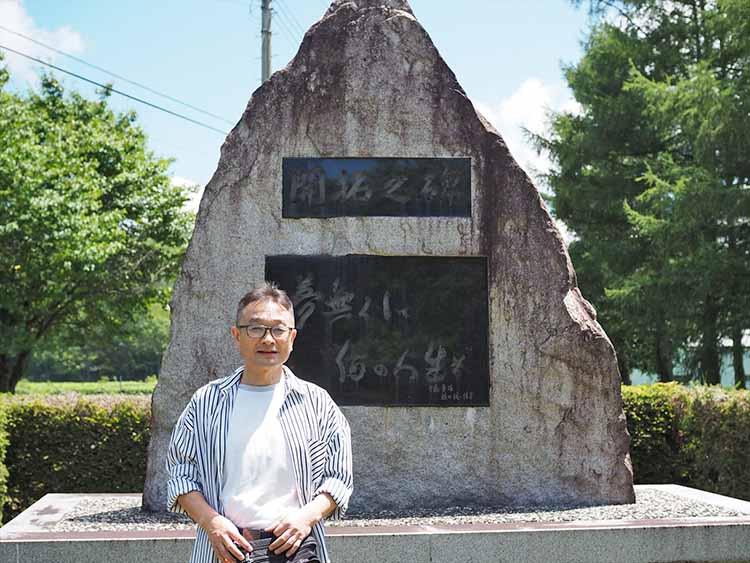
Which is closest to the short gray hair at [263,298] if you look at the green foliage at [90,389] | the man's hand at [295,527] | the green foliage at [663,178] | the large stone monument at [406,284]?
the man's hand at [295,527]

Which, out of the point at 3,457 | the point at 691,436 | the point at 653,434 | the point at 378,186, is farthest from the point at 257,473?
the point at 653,434

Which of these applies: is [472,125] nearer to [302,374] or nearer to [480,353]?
[480,353]

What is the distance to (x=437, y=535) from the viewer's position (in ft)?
16.8

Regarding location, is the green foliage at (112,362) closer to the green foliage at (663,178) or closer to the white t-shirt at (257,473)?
the green foliage at (663,178)

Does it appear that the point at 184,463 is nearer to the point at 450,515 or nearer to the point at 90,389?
the point at 450,515

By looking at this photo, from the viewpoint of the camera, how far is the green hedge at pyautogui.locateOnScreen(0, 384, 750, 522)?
26.7 ft

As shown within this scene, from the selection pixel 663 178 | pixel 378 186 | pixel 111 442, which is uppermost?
pixel 663 178

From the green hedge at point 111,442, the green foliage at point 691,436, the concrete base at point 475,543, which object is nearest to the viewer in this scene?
the concrete base at point 475,543

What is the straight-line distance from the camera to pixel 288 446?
2.94m

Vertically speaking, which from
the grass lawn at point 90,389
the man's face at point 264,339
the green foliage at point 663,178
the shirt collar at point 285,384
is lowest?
the grass lawn at point 90,389

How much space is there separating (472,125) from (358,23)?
1.15 meters

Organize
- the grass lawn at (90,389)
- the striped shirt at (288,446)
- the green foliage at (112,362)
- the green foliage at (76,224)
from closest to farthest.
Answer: the striped shirt at (288,446)
the green foliage at (76,224)
the grass lawn at (90,389)
the green foliage at (112,362)

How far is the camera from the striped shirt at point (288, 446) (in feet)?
9.68

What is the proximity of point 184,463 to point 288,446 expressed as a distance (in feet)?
1.23
